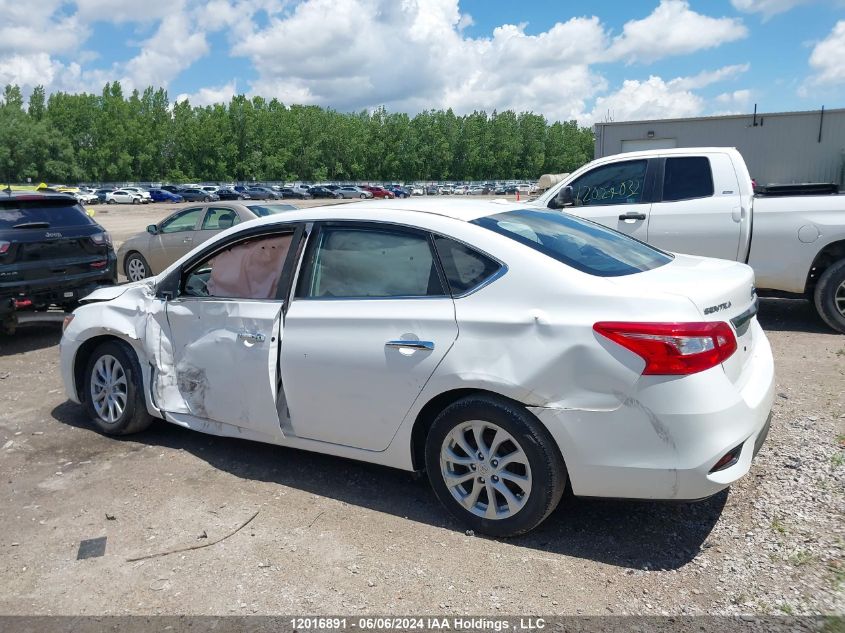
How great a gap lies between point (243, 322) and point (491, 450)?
1.76 metres

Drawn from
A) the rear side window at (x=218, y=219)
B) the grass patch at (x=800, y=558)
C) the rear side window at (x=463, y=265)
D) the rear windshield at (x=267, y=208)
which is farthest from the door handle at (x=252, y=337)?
the rear side window at (x=218, y=219)

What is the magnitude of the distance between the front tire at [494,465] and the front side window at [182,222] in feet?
31.4

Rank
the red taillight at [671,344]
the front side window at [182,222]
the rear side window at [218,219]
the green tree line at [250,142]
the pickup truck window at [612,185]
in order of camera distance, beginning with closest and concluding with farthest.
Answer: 1. the red taillight at [671,344]
2. the pickup truck window at [612,185]
3. the rear side window at [218,219]
4. the front side window at [182,222]
5. the green tree line at [250,142]

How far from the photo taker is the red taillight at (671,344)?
3020mm

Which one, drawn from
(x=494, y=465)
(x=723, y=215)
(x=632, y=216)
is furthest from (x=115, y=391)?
(x=723, y=215)

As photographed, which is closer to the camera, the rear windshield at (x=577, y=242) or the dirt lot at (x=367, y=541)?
the dirt lot at (x=367, y=541)

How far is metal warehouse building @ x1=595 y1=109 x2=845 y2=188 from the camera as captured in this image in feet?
58.7

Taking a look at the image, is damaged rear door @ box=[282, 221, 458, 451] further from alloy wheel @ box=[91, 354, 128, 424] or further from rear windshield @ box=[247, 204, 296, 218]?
rear windshield @ box=[247, 204, 296, 218]

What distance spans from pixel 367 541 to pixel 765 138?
18.5 metres

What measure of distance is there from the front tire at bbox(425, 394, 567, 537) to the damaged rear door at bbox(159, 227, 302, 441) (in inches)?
45.7

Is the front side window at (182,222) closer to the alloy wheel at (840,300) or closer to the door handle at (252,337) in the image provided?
the door handle at (252,337)

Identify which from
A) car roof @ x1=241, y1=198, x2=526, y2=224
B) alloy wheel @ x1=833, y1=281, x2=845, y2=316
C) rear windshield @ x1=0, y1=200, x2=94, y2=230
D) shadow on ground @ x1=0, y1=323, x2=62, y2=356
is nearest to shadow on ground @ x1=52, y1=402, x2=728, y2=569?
car roof @ x1=241, y1=198, x2=526, y2=224

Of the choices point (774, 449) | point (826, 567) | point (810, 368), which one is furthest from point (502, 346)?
point (810, 368)

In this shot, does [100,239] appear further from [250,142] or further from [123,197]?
[250,142]
